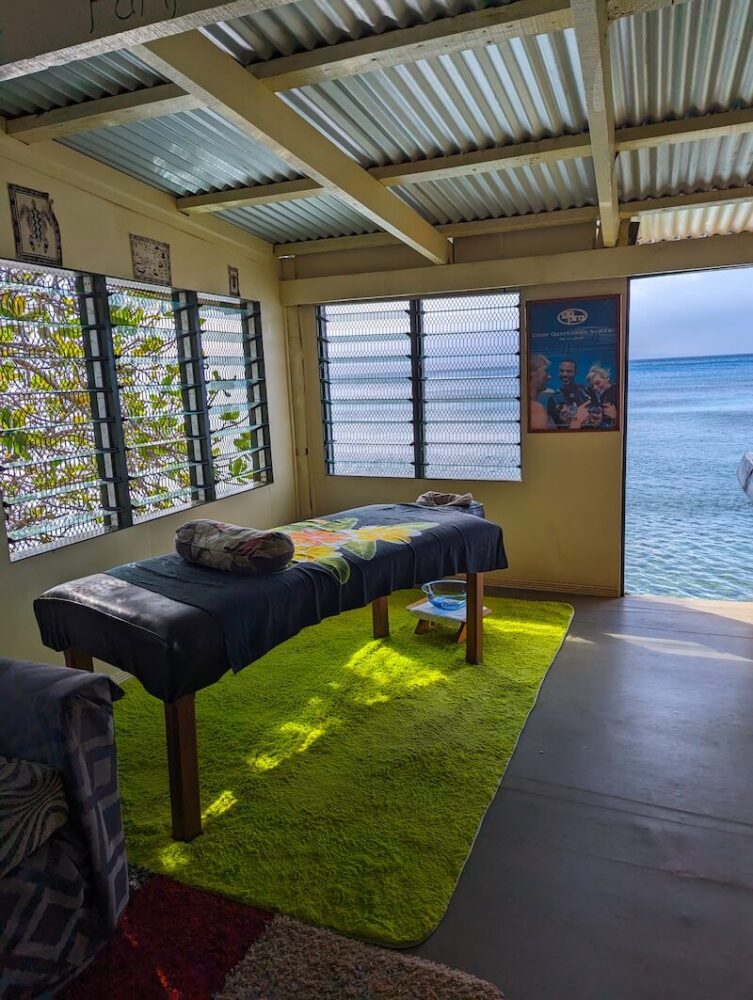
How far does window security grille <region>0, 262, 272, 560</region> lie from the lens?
3.27 m

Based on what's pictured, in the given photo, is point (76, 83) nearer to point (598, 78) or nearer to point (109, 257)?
point (109, 257)

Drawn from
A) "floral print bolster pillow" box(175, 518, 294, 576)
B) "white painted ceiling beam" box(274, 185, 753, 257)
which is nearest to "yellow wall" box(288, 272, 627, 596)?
"white painted ceiling beam" box(274, 185, 753, 257)

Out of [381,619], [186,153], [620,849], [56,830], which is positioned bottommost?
[620,849]

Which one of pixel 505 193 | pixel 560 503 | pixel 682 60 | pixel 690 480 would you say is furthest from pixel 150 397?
pixel 690 480

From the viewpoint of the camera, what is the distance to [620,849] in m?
2.31

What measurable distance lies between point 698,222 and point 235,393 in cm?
367

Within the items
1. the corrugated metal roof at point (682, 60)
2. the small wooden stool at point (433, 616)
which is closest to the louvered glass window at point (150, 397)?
the small wooden stool at point (433, 616)

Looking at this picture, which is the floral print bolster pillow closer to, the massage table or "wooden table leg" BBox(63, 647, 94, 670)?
the massage table

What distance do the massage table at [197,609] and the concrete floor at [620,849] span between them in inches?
39.0

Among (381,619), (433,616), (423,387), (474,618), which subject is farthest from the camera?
(423,387)

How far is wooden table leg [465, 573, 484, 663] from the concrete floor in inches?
18.0

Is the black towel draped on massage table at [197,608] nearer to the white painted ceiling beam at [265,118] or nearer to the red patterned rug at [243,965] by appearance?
the red patterned rug at [243,965]

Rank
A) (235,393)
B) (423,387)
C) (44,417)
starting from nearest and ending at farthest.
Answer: (44,417)
(235,393)
(423,387)

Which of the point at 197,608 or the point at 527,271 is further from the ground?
the point at 527,271
